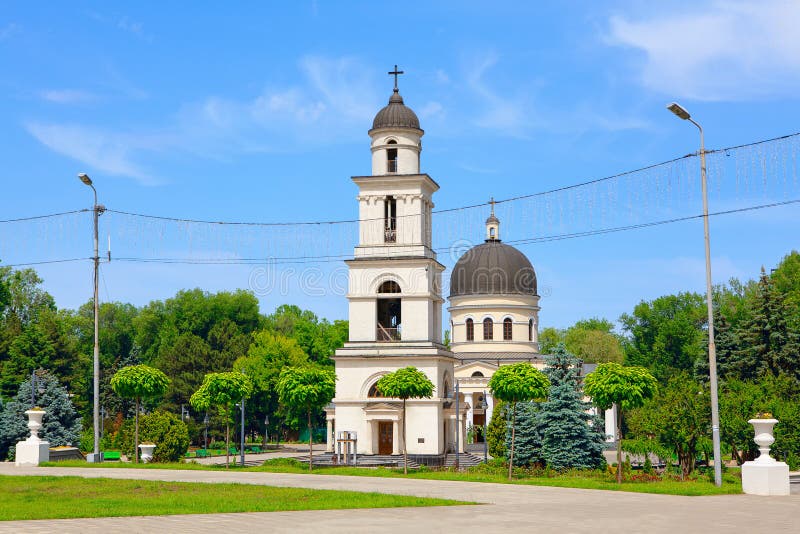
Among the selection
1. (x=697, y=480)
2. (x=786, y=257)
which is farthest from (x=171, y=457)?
(x=786, y=257)

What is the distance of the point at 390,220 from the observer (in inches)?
1943

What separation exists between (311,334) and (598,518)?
75099 mm

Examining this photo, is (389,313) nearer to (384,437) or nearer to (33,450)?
(384,437)

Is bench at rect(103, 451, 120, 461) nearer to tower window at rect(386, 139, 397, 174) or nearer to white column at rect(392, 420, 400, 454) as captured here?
white column at rect(392, 420, 400, 454)

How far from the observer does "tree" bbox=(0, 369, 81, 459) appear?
148 ft

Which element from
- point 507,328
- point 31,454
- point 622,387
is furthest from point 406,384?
point 507,328

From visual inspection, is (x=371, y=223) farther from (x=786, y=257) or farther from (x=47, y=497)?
(x=786, y=257)

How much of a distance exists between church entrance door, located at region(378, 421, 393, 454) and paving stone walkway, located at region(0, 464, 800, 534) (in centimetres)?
2182

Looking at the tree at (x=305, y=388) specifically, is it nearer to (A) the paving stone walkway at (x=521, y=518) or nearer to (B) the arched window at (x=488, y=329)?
(A) the paving stone walkway at (x=521, y=518)

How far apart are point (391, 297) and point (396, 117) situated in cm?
983

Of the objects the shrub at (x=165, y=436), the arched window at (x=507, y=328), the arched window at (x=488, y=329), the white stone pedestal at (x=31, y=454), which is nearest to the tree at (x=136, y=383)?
the shrub at (x=165, y=436)

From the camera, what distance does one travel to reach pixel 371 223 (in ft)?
160

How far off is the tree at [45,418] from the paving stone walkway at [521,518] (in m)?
25.5

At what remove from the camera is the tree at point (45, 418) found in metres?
45.2
